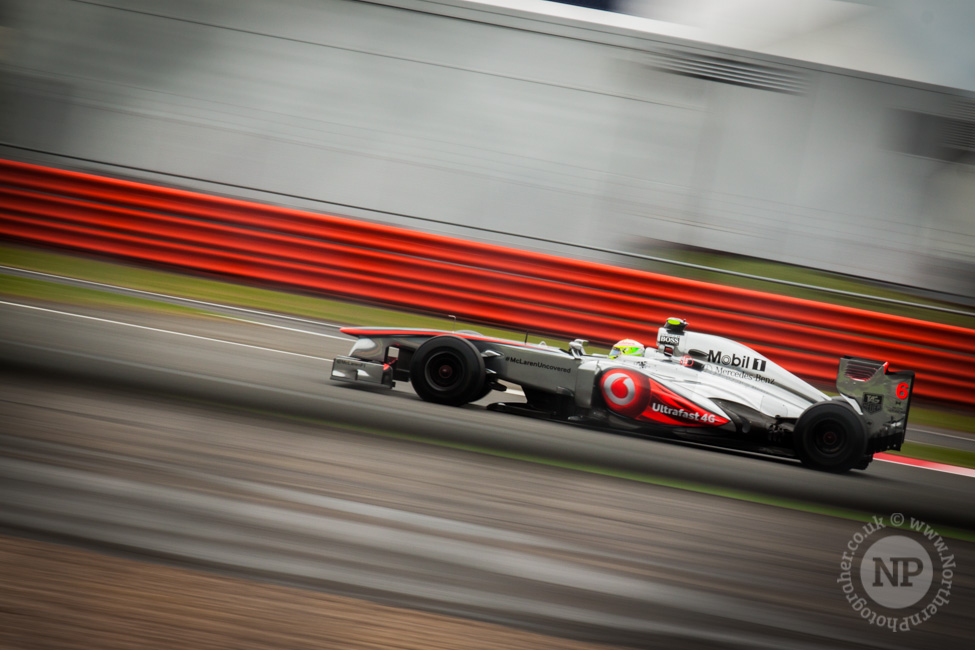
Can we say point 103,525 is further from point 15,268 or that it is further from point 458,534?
point 15,268

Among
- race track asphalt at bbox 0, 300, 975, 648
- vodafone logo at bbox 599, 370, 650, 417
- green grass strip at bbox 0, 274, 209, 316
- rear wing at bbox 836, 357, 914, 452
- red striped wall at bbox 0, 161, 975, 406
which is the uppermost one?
red striped wall at bbox 0, 161, 975, 406

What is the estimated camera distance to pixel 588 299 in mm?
10125

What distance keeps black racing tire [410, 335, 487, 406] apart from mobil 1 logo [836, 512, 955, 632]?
265 cm

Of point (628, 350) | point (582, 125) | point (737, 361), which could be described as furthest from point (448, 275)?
point (737, 361)

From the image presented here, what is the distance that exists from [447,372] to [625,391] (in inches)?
48.6

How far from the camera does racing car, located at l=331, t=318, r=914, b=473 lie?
20.2ft

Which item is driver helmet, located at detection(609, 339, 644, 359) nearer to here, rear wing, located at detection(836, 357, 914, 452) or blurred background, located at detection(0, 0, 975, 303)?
rear wing, located at detection(836, 357, 914, 452)

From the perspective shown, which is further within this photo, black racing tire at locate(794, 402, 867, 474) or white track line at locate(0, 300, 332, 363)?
white track line at locate(0, 300, 332, 363)

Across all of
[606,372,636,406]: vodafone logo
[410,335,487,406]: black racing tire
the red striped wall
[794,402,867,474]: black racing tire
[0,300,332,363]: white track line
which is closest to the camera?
[794,402,867,474]: black racing tire

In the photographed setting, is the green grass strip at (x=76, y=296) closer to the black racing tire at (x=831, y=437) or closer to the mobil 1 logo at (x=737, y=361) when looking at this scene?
the mobil 1 logo at (x=737, y=361)

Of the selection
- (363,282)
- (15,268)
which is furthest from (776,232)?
(15,268)

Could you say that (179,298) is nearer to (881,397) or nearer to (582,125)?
(582,125)

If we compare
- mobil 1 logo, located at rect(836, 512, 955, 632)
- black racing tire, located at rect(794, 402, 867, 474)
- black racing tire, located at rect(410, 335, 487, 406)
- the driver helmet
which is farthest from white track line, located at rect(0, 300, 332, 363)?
mobil 1 logo, located at rect(836, 512, 955, 632)

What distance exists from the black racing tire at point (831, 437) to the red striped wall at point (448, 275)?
3704 mm
